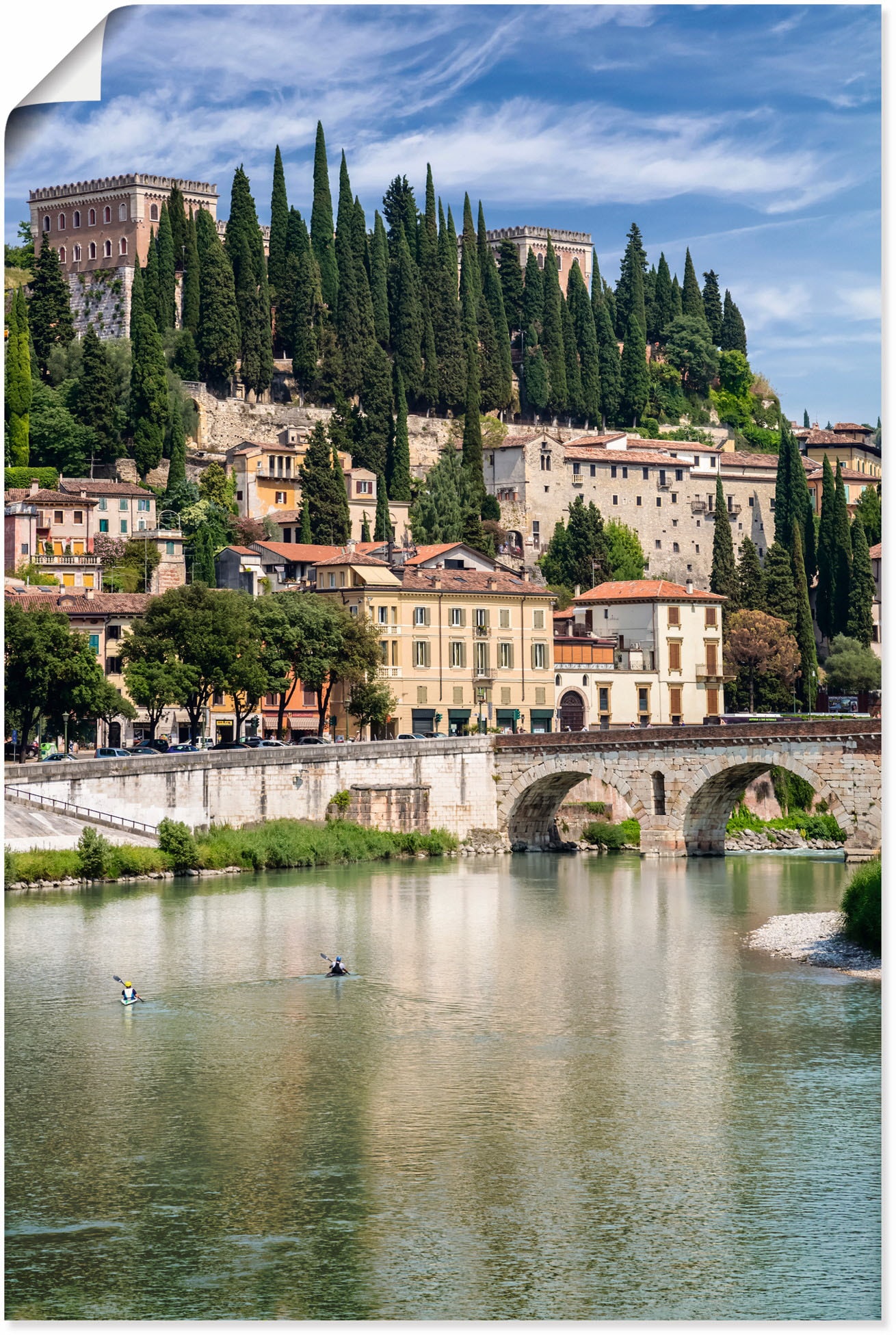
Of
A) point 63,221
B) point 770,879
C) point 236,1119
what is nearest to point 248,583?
point 770,879

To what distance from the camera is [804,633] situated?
60562 mm

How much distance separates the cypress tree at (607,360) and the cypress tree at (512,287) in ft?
12.0

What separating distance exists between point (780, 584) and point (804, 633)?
744 centimetres

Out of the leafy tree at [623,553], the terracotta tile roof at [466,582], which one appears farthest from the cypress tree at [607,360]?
the terracotta tile roof at [466,582]

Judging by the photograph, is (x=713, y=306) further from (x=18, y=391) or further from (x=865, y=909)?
(x=865, y=909)

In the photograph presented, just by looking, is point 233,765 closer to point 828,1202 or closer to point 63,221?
point 828,1202

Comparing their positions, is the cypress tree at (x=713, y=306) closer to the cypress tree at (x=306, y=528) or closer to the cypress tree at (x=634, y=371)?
the cypress tree at (x=634, y=371)

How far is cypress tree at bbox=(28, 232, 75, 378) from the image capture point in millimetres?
71875

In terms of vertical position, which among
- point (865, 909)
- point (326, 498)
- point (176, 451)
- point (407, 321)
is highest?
point (407, 321)

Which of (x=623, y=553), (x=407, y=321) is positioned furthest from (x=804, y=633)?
(x=407, y=321)

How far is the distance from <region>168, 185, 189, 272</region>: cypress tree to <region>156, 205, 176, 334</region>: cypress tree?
3.61 ft

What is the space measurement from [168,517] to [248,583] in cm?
621

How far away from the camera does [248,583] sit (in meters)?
60.5

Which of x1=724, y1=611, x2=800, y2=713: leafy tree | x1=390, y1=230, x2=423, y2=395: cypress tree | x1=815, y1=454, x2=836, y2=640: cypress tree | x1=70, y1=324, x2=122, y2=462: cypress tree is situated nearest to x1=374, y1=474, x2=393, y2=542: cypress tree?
x1=70, y1=324, x2=122, y2=462: cypress tree
